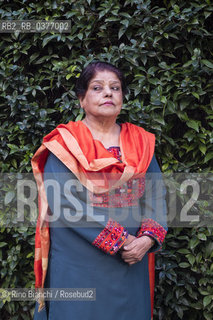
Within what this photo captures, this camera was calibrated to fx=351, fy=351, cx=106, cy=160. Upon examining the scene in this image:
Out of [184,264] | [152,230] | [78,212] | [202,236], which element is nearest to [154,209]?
[152,230]

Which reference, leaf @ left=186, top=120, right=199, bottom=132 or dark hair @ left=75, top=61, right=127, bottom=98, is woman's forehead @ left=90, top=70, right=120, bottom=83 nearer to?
dark hair @ left=75, top=61, right=127, bottom=98

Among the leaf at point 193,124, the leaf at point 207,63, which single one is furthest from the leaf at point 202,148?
the leaf at point 207,63

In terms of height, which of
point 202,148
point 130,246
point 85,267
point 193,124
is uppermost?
point 193,124

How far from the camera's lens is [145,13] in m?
2.31

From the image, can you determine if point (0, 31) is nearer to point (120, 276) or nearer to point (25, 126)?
point (25, 126)

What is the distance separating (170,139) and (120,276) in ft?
3.43

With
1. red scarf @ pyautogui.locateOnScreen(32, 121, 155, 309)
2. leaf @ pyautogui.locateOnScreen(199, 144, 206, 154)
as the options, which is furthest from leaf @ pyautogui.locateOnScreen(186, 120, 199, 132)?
red scarf @ pyautogui.locateOnScreen(32, 121, 155, 309)

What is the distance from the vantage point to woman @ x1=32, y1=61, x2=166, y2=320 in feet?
5.43

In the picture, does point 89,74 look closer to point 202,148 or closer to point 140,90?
point 140,90

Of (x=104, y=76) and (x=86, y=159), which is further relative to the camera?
(x=104, y=76)

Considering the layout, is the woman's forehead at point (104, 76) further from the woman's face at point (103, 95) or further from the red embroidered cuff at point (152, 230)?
the red embroidered cuff at point (152, 230)

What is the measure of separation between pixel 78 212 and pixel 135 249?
323 millimetres

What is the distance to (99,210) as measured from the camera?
1.67 metres

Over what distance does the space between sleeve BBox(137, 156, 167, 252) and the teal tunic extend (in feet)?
0.17
